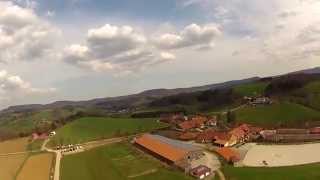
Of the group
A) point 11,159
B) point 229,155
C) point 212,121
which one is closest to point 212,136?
point 229,155

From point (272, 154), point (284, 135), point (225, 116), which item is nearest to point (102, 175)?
point (272, 154)

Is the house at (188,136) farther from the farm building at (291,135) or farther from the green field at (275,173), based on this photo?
the green field at (275,173)

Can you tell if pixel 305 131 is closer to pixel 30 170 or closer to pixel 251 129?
pixel 251 129

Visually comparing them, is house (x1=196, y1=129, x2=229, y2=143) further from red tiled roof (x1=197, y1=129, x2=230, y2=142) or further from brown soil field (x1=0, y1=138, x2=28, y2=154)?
brown soil field (x1=0, y1=138, x2=28, y2=154)

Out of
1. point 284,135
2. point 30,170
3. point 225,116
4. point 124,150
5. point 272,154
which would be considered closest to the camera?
point 272,154

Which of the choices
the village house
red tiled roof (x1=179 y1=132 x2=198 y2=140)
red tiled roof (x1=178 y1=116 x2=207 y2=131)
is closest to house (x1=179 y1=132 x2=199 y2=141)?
red tiled roof (x1=179 y1=132 x2=198 y2=140)

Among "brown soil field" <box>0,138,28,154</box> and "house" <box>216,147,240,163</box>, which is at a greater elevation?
"house" <box>216,147,240,163</box>

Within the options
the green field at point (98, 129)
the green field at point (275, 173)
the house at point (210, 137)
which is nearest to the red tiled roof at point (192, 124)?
the green field at point (98, 129)
